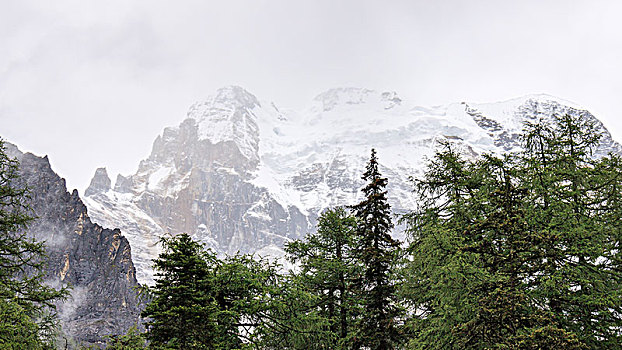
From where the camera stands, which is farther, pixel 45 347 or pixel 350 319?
pixel 350 319

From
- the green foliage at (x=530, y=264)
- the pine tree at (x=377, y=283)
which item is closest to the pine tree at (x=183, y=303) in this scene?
the green foliage at (x=530, y=264)

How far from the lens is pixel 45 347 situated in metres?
11.1

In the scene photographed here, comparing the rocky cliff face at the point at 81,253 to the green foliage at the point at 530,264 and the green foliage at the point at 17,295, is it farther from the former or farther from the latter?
the green foliage at the point at 530,264

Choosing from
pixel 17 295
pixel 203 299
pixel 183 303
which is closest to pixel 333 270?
pixel 203 299

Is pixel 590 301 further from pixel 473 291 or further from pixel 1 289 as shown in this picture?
pixel 1 289

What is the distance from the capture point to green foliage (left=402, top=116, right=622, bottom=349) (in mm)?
9617

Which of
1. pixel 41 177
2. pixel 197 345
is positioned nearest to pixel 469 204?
pixel 197 345

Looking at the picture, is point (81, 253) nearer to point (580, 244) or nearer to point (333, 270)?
point (333, 270)

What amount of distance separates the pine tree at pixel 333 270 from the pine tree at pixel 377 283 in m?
0.78

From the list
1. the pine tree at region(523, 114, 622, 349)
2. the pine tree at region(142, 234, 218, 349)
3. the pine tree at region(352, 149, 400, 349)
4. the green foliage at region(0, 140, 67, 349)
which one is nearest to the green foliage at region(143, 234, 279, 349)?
the pine tree at region(142, 234, 218, 349)

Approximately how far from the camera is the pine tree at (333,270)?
54.2 feet

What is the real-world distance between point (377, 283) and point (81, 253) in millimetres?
137971

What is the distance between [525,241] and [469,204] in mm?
3347

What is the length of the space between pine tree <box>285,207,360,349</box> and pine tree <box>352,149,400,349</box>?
0.78 meters
